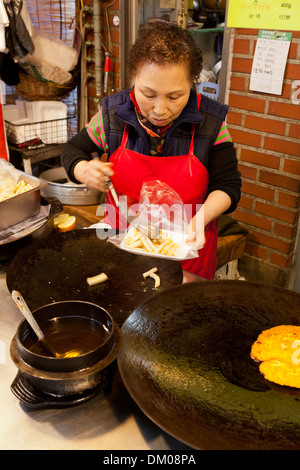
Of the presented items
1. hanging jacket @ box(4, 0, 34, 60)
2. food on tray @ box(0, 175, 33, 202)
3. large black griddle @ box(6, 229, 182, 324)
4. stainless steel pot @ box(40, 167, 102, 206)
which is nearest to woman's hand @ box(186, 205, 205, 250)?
large black griddle @ box(6, 229, 182, 324)

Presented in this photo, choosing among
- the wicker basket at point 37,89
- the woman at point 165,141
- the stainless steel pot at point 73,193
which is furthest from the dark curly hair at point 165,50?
the wicker basket at point 37,89

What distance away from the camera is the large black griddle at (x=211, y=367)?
Answer: 3.15 feet

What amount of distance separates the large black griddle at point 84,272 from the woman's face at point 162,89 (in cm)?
53

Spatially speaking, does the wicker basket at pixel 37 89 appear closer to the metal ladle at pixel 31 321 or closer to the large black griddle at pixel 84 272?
the large black griddle at pixel 84 272

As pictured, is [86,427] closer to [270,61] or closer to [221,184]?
[221,184]

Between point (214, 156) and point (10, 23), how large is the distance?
1.94m

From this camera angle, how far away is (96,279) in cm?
147

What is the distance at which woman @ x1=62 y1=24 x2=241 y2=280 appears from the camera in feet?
5.46

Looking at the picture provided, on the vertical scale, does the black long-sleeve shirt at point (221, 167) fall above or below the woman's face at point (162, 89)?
below

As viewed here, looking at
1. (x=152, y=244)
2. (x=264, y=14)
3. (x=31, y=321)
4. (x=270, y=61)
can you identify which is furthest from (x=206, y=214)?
(x=264, y=14)

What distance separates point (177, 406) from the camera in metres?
1.02

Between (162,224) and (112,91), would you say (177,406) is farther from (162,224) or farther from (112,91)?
(112,91)

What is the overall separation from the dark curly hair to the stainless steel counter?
114 cm

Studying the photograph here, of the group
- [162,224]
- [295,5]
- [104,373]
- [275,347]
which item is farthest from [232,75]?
[104,373]
